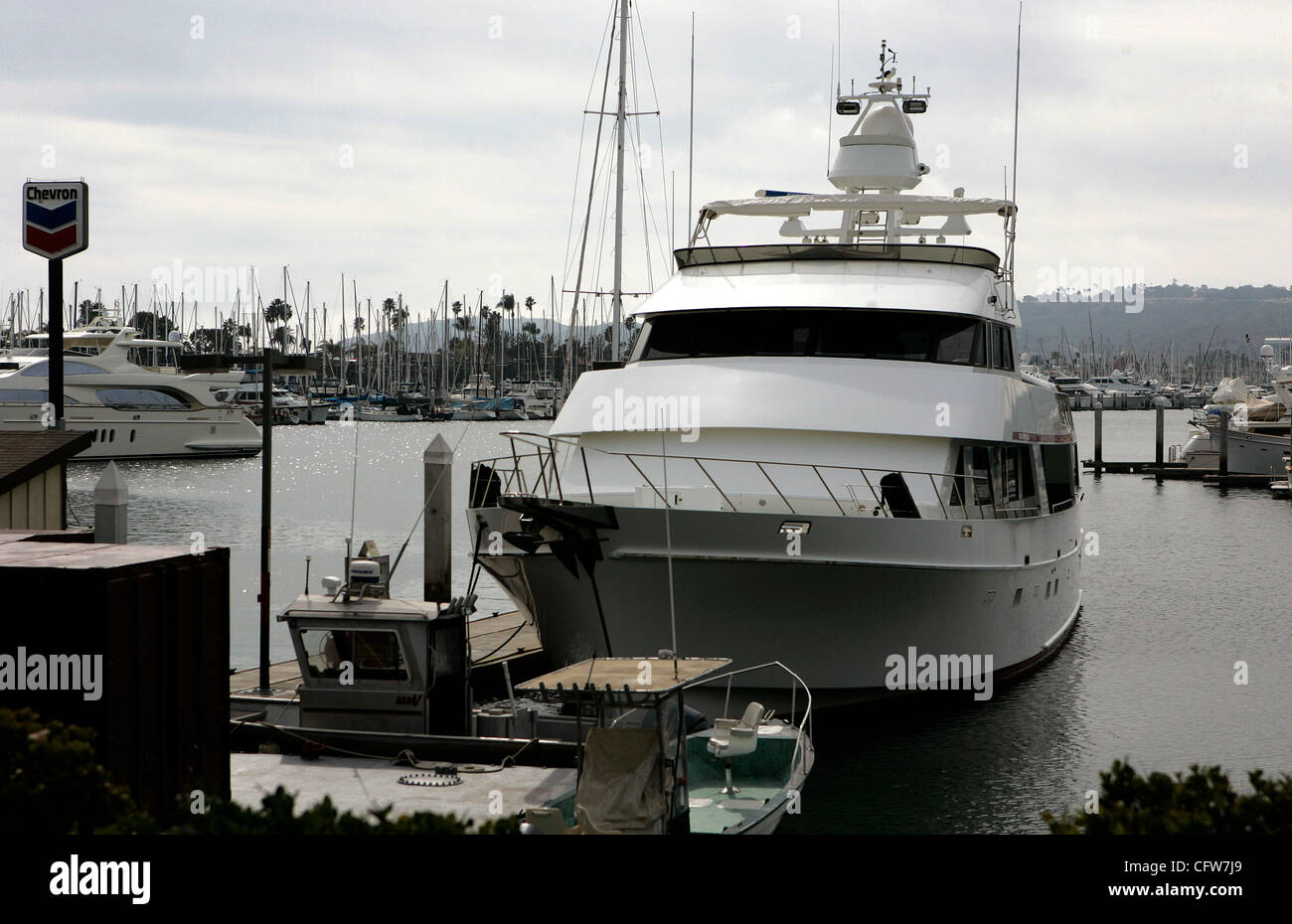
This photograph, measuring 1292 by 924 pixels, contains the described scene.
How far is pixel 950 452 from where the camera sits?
1742 centimetres

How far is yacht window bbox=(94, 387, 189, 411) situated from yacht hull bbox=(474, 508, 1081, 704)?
60.8m

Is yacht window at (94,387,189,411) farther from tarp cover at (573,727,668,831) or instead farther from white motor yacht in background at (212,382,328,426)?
tarp cover at (573,727,668,831)

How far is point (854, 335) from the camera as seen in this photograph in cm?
1864

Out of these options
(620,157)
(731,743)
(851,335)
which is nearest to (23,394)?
(620,157)

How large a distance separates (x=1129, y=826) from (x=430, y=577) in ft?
40.6

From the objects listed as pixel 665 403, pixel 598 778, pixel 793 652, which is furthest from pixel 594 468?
pixel 598 778

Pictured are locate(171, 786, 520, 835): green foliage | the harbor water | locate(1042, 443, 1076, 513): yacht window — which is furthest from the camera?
locate(1042, 443, 1076, 513): yacht window

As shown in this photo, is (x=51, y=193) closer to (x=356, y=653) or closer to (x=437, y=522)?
(x=437, y=522)

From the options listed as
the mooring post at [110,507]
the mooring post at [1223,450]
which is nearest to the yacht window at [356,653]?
the mooring post at [110,507]

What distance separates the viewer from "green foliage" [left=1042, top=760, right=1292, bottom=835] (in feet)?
19.3

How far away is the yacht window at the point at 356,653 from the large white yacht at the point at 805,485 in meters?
2.65

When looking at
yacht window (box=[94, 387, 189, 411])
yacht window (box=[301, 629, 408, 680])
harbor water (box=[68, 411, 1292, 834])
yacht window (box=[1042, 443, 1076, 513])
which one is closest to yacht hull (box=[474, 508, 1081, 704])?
harbor water (box=[68, 411, 1292, 834])

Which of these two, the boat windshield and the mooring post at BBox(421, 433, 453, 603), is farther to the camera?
the boat windshield
